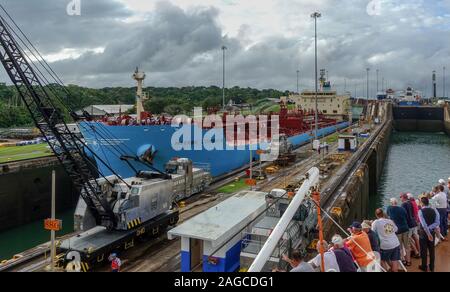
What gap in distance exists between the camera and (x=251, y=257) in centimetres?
1360

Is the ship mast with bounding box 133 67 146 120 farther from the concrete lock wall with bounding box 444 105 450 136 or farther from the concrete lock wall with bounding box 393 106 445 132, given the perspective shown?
the concrete lock wall with bounding box 393 106 445 132

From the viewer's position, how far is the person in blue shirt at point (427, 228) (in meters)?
10.9

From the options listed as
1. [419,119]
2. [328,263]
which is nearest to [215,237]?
[328,263]

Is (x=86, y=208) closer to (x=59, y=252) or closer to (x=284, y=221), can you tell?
(x=59, y=252)

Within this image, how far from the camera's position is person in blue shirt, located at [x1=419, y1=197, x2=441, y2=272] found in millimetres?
10945

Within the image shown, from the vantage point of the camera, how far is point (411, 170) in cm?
5516

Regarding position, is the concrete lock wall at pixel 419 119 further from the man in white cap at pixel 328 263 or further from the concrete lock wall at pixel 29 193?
the man in white cap at pixel 328 263

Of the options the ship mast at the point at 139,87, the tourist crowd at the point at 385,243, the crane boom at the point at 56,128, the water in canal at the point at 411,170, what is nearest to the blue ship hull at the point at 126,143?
the ship mast at the point at 139,87

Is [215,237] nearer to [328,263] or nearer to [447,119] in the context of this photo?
[328,263]

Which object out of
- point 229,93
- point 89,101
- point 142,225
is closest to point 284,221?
point 142,225

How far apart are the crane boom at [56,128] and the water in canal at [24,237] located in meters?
10.3

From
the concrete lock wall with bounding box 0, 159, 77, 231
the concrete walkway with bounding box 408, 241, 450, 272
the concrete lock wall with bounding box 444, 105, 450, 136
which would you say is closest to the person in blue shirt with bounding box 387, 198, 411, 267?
the concrete walkway with bounding box 408, 241, 450, 272

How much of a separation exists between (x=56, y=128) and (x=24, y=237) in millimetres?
14419
